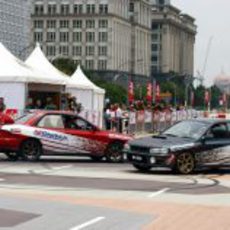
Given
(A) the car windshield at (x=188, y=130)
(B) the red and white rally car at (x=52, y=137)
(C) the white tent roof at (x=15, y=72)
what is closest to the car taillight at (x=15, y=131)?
(B) the red and white rally car at (x=52, y=137)

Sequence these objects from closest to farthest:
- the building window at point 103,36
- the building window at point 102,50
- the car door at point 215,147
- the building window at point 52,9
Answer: the car door at point 215,147
the building window at point 52,9
the building window at point 103,36
the building window at point 102,50

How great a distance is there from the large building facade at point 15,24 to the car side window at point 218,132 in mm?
116857

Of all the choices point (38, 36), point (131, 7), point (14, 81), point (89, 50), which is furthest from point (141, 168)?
point (131, 7)

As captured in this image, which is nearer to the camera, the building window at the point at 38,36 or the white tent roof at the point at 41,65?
A: the white tent roof at the point at 41,65

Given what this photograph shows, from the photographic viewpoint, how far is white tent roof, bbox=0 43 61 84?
3284 cm

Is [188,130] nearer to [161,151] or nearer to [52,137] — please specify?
[161,151]

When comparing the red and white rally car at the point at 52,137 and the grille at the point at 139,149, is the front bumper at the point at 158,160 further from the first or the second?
the red and white rally car at the point at 52,137

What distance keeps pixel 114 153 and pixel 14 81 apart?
10.2 meters

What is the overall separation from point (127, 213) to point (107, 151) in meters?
12.0

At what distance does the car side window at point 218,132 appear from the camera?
20.3 m

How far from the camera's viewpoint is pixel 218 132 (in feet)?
67.3

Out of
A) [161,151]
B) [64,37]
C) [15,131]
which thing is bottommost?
[161,151]

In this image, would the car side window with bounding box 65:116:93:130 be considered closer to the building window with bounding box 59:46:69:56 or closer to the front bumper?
the front bumper

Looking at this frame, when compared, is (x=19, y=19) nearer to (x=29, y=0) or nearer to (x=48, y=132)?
(x=29, y=0)
